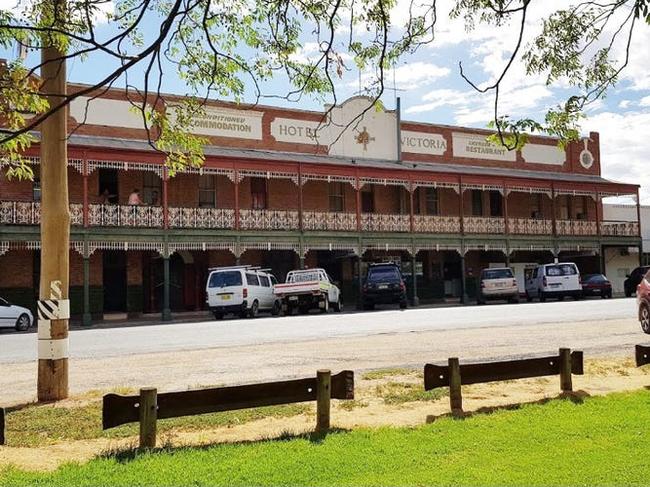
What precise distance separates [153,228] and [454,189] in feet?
50.6

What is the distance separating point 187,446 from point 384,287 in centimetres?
2224

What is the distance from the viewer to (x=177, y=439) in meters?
6.39

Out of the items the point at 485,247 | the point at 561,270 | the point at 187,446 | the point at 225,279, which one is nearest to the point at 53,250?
the point at 187,446

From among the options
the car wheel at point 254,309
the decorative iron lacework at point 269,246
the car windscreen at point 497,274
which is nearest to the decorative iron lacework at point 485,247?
the car windscreen at point 497,274

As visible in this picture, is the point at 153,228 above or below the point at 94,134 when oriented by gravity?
below

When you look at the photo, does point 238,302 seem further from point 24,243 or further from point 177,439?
point 177,439

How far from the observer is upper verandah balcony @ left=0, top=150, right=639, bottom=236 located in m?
25.9

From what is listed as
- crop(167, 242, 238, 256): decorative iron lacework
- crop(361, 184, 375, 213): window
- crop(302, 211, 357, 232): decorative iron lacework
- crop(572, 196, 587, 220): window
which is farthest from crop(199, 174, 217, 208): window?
crop(572, 196, 587, 220): window

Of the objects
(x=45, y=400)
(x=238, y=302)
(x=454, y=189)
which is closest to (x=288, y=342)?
(x=45, y=400)

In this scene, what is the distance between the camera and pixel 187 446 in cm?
600

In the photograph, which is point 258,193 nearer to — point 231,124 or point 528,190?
point 231,124

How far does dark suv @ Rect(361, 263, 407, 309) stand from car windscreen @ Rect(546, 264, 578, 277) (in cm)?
735

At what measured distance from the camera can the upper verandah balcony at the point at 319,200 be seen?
25.9 metres

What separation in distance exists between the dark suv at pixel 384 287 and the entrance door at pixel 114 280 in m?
9.46
